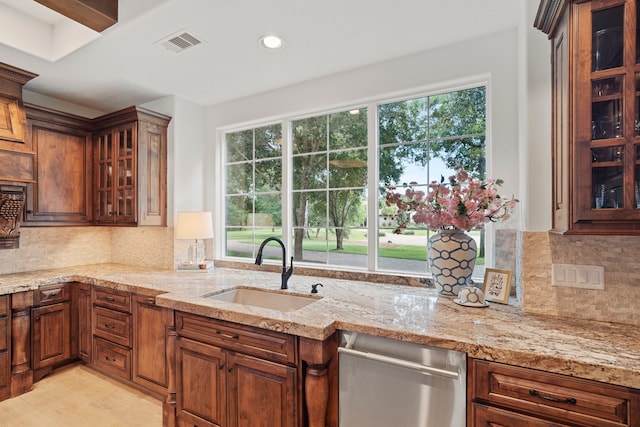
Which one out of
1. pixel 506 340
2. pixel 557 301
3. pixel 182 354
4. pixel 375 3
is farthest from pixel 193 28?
pixel 557 301

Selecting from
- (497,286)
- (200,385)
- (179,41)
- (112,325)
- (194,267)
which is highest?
(179,41)

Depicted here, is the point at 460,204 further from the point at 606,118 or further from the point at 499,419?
the point at 499,419

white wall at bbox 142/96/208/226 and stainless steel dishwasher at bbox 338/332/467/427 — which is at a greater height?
white wall at bbox 142/96/208/226

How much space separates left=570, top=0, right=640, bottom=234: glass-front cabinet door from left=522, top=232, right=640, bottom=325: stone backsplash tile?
383 millimetres

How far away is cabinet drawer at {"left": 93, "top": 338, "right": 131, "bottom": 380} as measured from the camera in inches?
98.6

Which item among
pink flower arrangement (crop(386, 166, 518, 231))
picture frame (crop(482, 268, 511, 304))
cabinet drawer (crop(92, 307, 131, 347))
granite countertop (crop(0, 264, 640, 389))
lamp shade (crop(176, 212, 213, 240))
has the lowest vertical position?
cabinet drawer (crop(92, 307, 131, 347))

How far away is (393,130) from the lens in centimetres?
254

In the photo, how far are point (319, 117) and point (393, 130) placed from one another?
0.73 m

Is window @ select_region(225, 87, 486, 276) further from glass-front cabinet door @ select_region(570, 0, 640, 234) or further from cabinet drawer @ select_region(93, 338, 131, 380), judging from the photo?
cabinet drawer @ select_region(93, 338, 131, 380)

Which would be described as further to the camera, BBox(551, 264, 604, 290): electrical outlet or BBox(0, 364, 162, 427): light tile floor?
BBox(0, 364, 162, 427): light tile floor

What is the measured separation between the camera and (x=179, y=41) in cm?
217

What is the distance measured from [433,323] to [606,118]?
1101mm

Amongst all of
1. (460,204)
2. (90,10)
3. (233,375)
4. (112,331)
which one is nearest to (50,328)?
(112,331)

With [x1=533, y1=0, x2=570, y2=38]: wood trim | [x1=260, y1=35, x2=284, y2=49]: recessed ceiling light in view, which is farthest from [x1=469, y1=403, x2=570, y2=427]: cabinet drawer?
[x1=260, y1=35, x2=284, y2=49]: recessed ceiling light
